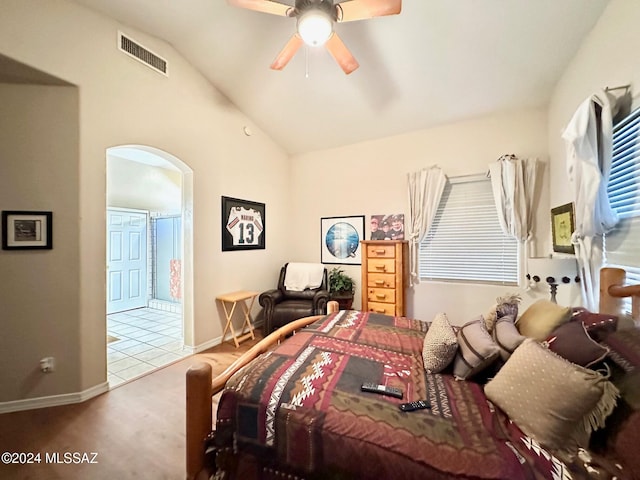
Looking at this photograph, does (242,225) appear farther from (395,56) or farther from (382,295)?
(395,56)

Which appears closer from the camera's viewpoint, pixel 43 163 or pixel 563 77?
pixel 43 163

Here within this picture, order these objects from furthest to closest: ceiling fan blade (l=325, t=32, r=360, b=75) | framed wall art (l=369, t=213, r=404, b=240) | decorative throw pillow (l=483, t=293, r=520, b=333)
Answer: framed wall art (l=369, t=213, r=404, b=240)
ceiling fan blade (l=325, t=32, r=360, b=75)
decorative throw pillow (l=483, t=293, r=520, b=333)

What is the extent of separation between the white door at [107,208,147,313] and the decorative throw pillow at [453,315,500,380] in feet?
18.4

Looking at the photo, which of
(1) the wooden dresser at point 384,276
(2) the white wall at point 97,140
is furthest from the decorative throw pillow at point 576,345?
(2) the white wall at point 97,140

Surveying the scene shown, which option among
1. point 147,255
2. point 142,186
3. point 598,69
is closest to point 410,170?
point 598,69

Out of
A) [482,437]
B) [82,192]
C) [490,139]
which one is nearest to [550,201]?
[490,139]

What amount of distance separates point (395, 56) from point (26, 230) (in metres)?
3.66

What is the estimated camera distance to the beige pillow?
1340mm

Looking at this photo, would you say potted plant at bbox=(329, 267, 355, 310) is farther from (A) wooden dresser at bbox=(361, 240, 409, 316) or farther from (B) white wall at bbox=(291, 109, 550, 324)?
(A) wooden dresser at bbox=(361, 240, 409, 316)

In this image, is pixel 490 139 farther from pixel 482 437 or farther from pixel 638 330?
pixel 482 437

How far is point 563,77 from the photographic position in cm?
248

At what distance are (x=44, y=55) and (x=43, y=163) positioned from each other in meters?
0.83

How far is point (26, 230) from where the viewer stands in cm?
204

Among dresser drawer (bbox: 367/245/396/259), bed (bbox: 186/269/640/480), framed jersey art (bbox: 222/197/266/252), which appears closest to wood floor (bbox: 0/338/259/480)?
bed (bbox: 186/269/640/480)
